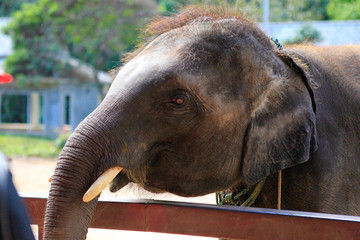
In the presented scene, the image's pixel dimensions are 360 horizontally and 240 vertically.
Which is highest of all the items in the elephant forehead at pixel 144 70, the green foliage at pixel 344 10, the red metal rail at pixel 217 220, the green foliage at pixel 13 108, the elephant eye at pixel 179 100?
the elephant forehead at pixel 144 70

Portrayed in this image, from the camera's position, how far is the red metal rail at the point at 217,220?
1.96m

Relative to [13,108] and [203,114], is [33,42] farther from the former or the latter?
[203,114]

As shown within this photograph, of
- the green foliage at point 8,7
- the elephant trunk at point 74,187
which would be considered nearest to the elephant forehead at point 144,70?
the elephant trunk at point 74,187

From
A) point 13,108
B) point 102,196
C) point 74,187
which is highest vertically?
point 74,187

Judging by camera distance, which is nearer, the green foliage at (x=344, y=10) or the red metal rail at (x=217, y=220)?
the red metal rail at (x=217, y=220)

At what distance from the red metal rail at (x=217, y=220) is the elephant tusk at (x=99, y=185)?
4.5 inches

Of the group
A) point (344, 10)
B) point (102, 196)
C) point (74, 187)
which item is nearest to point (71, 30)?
point (344, 10)

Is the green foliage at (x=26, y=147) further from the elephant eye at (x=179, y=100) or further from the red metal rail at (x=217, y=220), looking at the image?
the red metal rail at (x=217, y=220)

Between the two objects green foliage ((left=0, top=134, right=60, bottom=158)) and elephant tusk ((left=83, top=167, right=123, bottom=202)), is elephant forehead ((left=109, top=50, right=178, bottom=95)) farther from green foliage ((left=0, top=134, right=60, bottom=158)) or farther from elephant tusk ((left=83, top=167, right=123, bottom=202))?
green foliage ((left=0, top=134, right=60, bottom=158))

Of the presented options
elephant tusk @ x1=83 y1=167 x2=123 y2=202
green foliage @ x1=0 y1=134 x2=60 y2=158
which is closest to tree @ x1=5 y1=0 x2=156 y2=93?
green foliage @ x1=0 y1=134 x2=60 y2=158

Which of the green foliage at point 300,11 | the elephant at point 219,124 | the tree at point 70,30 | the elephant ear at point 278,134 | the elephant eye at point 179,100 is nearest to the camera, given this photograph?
the elephant at point 219,124

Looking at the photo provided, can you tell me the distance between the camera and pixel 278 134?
8.63ft

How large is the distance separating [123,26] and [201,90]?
831 inches

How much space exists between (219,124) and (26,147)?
19568 millimetres
